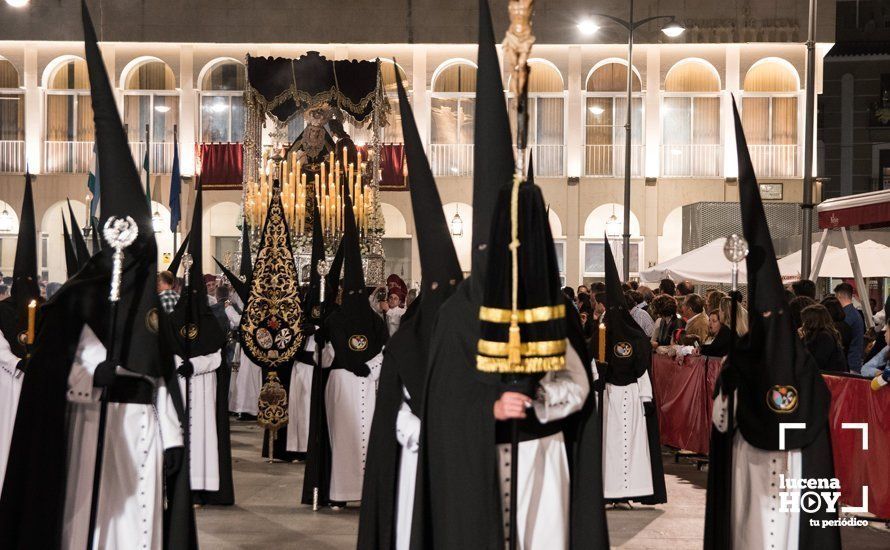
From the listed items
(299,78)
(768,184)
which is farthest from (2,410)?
(768,184)

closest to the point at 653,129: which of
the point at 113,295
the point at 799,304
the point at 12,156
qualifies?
the point at 12,156

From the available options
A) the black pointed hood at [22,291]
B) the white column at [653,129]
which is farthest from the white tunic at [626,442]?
the white column at [653,129]

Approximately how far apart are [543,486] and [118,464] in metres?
2.45

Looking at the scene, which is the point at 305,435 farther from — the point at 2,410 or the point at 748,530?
the point at 748,530

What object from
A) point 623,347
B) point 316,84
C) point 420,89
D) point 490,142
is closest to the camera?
point 490,142

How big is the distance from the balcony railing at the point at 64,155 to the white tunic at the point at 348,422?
91.3 feet

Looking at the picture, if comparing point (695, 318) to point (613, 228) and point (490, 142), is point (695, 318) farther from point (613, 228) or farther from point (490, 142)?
point (613, 228)

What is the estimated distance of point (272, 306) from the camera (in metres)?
10.9

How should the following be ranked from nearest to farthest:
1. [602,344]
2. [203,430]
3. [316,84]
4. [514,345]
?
[514,345]
[602,344]
[203,430]
[316,84]

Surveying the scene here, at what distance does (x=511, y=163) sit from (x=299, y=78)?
2019 cm

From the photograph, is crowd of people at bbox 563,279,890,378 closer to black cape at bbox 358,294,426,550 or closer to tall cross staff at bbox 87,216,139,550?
black cape at bbox 358,294,426,550

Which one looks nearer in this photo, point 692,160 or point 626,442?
point 626,442

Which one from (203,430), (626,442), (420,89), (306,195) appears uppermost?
(420,89)

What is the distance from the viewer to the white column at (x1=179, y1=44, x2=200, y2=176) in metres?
35.2
